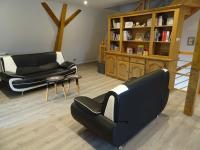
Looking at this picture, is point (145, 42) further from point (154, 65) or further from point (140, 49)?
point (154, 65)

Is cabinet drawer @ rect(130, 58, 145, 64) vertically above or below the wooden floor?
above

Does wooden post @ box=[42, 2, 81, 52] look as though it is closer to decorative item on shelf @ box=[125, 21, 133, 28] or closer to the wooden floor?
decorative item on shelf @ box=[125, 21, 133, 28]

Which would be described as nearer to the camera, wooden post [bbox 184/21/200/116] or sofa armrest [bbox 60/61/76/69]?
wooden post [bbox 184/21/200/116]

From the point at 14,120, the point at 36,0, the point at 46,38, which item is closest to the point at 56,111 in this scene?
the point at 14,120

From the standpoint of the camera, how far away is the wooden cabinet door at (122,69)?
4485 millimetres

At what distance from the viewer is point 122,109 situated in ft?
5.37

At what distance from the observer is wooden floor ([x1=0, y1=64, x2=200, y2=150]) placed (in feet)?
6.43

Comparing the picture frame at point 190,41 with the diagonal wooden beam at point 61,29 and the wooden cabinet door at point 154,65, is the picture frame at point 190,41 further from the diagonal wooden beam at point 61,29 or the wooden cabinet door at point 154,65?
the diagonal wooden beam at point 61,29

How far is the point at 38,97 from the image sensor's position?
132 inches

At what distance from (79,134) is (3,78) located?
7.98 ft

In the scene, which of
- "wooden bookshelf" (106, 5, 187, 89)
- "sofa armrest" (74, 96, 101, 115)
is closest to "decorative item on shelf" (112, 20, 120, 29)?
"wooden bookshelf" (106, 5, 187, 89)

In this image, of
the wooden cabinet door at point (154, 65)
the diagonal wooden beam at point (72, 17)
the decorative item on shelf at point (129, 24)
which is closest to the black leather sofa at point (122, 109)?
the wooden cabinet door at point (154, 65)

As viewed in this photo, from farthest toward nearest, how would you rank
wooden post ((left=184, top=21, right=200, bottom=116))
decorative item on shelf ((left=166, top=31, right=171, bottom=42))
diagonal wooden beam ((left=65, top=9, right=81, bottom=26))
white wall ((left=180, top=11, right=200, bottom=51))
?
diagonal wooden beam ((left=65, top=9, right=81, bottom=26)) → white wall ((left=180, top=11, right=200, bottom=51)) → decorative item on shelf ((left=166, top=31, right=171, bottom=42)) → wooden post ((left=184, top=21, right=200, bottom=116))

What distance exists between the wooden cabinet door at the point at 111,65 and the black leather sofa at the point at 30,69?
121 cm
